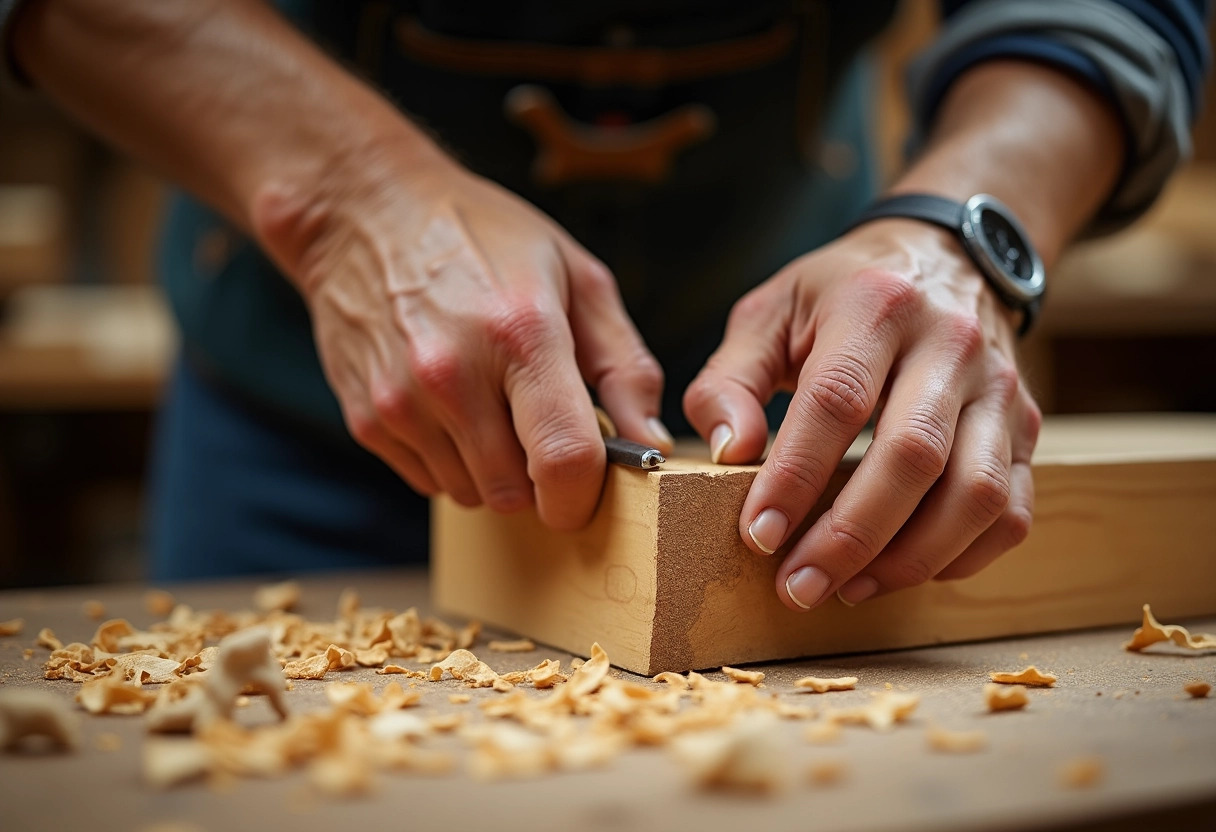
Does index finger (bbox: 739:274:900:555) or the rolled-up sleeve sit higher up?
the rolled-up sleeve

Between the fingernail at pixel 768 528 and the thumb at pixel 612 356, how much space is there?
147 millimetres

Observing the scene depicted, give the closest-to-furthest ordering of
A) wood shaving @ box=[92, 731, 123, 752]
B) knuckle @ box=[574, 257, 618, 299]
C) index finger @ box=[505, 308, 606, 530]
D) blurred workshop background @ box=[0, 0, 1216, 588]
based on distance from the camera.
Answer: wood shaving @ box=[92, 731, 123, 752] → index finger @ box=[505, 308, 606, 530] → knuckle @ box=[574, 257, 618, 299] → blurred workshop background @ box=[0, 0, 1216, 588]

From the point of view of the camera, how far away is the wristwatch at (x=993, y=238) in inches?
38.2

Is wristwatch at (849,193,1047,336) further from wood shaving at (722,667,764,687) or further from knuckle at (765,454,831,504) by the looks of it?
wood shaving at (722,667,764,687)

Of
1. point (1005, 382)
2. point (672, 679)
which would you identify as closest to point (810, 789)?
point (672, 679)

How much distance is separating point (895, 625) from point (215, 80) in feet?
2.46

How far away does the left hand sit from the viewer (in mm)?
819

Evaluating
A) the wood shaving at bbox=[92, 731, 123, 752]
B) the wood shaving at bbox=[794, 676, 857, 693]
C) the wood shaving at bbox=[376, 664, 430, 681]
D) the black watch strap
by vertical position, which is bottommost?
the wood shaving at bbox=[376, 664, 430, 681]

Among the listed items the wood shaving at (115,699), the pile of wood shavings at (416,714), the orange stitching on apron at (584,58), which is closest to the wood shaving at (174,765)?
the pile of wood shavings at (416,714)

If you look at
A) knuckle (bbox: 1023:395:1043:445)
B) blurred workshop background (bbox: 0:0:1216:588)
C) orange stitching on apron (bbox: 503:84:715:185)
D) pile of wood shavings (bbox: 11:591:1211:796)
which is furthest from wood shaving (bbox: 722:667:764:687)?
blurred workshop background (bbox: 0:0:1216:588)

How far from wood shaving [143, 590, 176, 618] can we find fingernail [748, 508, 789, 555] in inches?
23.6

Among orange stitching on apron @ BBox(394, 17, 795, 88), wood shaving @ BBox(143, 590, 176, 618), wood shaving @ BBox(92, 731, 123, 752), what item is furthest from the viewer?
orange stitching on apron @ BBox(394, 17, 795, 88)

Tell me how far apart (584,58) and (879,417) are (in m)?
0.61

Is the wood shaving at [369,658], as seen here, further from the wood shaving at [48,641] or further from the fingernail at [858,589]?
the fingernail at [858,589]
